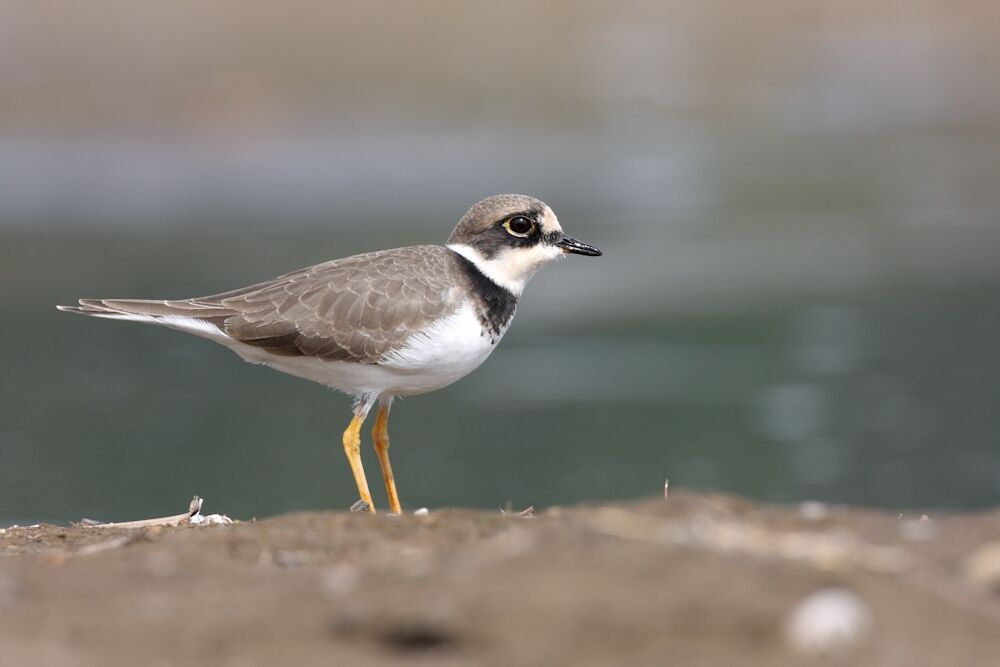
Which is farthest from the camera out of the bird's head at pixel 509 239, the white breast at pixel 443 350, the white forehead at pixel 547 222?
the white forehead at pixel 547 222

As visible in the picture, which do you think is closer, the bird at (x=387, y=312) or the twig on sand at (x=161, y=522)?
the twig on sand at (x=161, y=522)

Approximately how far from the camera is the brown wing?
28.5ft

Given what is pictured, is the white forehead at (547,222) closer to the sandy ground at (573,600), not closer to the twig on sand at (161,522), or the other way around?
the twig on sand at (161,522)

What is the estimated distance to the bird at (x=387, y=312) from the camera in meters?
8.69

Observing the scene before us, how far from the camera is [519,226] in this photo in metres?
9.31

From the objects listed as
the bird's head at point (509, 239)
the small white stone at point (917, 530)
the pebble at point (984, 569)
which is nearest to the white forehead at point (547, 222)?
the bird's head at point (509, 239)

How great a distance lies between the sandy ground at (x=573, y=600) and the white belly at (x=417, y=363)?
8.53ft

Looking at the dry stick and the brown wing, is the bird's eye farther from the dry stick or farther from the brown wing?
the dry stick

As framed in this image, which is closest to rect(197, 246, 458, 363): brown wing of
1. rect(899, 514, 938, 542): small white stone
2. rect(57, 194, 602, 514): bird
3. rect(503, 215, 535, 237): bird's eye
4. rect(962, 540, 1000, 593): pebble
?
rect(57, 194, 602, 514): bird

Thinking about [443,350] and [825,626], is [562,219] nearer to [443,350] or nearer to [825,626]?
[443,350]

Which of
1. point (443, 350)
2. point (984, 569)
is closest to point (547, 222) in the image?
point (443, 350)

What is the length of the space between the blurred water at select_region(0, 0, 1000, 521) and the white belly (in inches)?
184

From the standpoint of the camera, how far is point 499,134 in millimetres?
30672

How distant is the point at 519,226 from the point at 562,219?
16.4 meters
